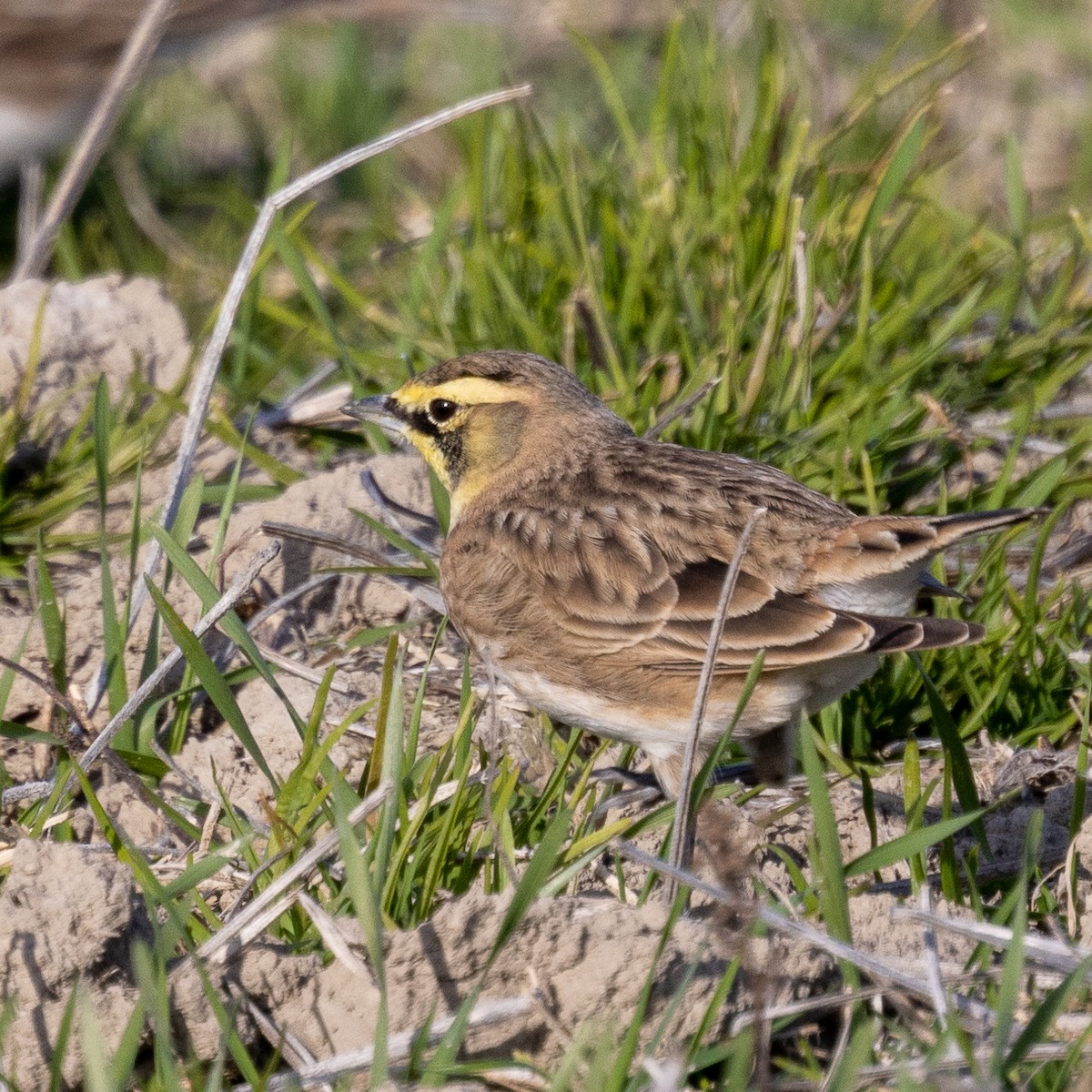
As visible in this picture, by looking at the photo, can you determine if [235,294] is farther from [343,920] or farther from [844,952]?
[844,952]

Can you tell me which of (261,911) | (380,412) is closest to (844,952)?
(261,911)

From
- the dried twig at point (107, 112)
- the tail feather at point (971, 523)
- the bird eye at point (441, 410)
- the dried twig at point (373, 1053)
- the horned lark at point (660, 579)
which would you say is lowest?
the dried twig at point (373, 1053)

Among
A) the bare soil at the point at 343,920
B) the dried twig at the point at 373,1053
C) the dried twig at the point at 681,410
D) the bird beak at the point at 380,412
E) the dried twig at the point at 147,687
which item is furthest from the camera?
the dried twig at the point at 681,410

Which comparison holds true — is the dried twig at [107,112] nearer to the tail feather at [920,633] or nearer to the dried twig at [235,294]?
the dried twig at [235,294]

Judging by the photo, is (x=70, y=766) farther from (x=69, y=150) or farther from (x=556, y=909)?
(x=69, y=150)

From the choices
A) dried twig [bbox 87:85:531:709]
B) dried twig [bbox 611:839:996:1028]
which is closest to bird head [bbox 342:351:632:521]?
dried twig [bbox 87:85:531:709]

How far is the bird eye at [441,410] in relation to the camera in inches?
182

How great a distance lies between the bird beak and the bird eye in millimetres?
114

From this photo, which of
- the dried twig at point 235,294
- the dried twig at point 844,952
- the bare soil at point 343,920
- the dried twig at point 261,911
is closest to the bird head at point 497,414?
the bare soil at point 343,920

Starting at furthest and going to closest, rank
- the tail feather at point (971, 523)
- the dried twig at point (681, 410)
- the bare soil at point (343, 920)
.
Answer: the dried twig at point (681, 410)
the tail feather at point (971, 523)
the bare soil at point (343, 920)

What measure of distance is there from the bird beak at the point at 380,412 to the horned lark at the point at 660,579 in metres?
0.24

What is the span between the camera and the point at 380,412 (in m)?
4.73

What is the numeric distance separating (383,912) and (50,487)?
2.41 meters

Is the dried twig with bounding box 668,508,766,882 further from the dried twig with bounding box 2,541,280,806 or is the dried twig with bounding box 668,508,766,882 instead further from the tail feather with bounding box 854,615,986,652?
the dried twig with bounding box 2,541,280,806
